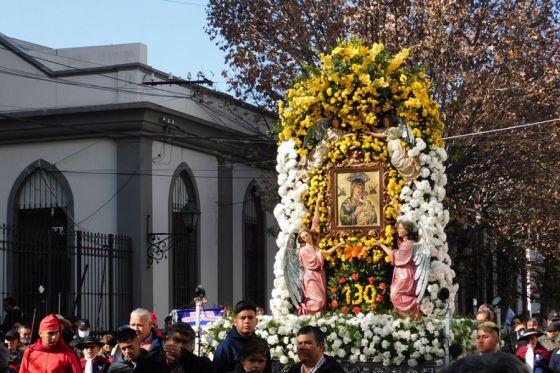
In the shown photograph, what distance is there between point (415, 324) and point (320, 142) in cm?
348

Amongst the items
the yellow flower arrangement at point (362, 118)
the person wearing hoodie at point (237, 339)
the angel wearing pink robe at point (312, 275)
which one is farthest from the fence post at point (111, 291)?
the person wearing hoodie at point (237, 339)

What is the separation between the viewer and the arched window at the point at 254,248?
94.8ft

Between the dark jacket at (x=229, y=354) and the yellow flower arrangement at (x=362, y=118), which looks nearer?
the dark jacket at (x=229, y=354)

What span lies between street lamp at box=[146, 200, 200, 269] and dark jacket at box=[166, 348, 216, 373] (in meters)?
14.7

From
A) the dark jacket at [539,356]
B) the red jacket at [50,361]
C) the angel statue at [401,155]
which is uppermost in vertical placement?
the angel statue at [401,155]

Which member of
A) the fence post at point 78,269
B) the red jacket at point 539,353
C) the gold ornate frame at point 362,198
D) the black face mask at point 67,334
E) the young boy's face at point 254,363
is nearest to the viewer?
the young boy's face at point 254,363

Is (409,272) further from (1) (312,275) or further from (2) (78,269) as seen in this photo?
(2) (78,269)

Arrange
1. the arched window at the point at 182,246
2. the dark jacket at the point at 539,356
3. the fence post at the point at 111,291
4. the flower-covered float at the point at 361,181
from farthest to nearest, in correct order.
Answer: the arched window at the point at 182,246
the fence post at the point at 111,291
the flower-covered float at the point at 361,181
the dark jacket at the point at 539,356

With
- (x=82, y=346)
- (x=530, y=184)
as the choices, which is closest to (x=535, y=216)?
(x=530, y=184)

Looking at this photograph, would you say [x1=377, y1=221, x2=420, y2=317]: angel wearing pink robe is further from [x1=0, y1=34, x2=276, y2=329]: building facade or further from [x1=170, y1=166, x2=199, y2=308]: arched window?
[x1=170, y1=166, x2=199, y2=308]: arched window

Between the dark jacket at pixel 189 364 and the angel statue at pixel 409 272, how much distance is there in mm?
8130

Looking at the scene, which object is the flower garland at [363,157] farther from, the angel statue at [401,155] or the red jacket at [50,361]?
the red jacket at [50,361]

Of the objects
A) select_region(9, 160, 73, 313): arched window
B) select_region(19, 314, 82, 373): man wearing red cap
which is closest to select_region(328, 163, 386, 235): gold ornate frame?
select_region(9, 160, 73, 313): arched window

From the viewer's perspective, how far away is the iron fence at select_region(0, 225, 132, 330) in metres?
21.8
